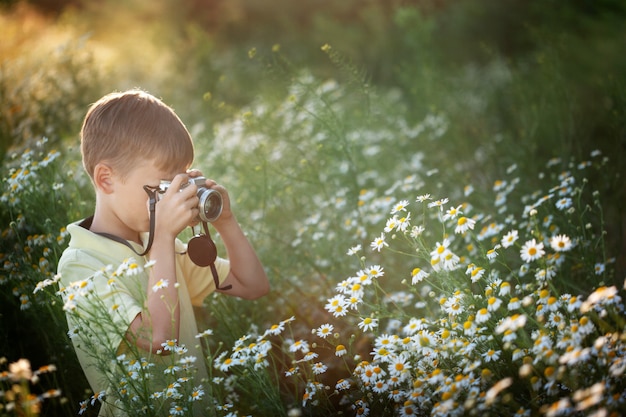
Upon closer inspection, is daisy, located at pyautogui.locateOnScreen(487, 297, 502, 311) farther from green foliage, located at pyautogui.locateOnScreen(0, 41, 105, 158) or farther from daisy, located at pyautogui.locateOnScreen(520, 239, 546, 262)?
green foliage, located at pyautogui.locateOnScreen(0, 41, 105, 158)

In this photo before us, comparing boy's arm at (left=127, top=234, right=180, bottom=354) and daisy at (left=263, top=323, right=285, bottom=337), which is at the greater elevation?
boy's arm at (left=127, top=234, right=180, bottom=354)

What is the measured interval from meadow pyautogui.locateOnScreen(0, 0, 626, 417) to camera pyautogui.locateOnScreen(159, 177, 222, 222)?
0.97 ft

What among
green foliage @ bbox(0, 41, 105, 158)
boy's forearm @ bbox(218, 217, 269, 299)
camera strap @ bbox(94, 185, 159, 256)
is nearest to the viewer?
camera strap @ bbox(94, 185, 159, 256)

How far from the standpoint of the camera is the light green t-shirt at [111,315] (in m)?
1.71

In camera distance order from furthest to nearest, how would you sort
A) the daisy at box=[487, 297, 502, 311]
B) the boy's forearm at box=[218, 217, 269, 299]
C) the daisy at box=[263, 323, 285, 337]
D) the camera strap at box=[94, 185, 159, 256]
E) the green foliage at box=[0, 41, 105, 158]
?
1. the green foliage at box=[0, 41, 105, 158]
2. the boy's forearm at box=[218, 217, 269, 299]
3. the camera strap at box=[94, 185, 159, 256]
4. the daisy at box=[263, 323, 285, 337]
5. the daisy at box=[487, 297, 502, 311]

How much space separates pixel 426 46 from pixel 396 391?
3.63 meters

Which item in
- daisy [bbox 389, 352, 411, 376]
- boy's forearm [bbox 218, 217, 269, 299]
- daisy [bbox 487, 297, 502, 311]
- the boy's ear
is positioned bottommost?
daisy [bbox 389, 352, 411, 376]

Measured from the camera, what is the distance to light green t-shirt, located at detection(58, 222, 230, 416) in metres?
1.71

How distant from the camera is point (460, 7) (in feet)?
32.2

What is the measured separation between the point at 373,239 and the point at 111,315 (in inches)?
60.2

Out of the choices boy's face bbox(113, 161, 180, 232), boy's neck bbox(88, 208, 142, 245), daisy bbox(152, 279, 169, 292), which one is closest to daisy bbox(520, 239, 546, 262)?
daisy bbox(152, 279, 169, 292)

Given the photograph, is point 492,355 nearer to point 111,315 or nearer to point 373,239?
point 111,315

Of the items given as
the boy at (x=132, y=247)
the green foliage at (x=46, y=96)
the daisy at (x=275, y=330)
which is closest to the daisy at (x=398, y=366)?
the daisy at (x=275, y=330)

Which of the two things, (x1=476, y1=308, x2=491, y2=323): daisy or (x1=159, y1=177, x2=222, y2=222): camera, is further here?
(x1=159, y1=177, x2=222, y2=222): camera
